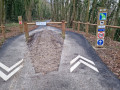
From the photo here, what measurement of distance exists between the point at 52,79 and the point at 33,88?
0.71 meters

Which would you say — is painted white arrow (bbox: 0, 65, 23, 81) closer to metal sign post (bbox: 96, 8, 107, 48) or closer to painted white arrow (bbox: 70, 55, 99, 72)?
painted white arrow (bbox: 70, 55, 99, 72)

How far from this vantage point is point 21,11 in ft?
104

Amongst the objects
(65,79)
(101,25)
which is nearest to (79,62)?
(65,79)

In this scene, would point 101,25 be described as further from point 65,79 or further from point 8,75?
point 8,75

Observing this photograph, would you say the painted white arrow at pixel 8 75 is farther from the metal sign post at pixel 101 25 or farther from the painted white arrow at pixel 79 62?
the metal sign post at pixel 101 25

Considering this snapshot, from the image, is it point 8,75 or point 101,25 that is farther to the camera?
point 101,25

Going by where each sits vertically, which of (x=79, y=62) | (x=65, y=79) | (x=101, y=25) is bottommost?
(x=65, y=79)

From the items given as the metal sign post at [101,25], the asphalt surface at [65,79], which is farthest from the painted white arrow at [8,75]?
the metal sign post at [101,25]

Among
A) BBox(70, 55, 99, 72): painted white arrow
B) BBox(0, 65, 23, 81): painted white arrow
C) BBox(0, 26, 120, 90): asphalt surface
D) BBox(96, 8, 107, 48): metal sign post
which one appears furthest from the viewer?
BBox(96, 8, 107, 48): metal sign post

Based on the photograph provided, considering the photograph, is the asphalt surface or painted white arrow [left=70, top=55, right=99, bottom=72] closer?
the asphalt surface

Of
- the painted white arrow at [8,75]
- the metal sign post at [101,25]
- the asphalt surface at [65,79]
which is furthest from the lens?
the metal sign post at [101,25]

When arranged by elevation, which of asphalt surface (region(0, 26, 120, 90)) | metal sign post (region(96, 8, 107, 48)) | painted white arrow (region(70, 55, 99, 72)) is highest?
metal sign post (region(96, 8, 107, 48))

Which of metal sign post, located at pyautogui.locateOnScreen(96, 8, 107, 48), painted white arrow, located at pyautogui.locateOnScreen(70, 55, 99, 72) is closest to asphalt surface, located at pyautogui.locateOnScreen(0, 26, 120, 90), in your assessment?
painted white arrow, located at pyautogui.locateOnScreen(70, 55, 99, 72)

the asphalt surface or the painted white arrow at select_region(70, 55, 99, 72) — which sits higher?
the painted white arrow at select_region(70, 55, 99, 72)
